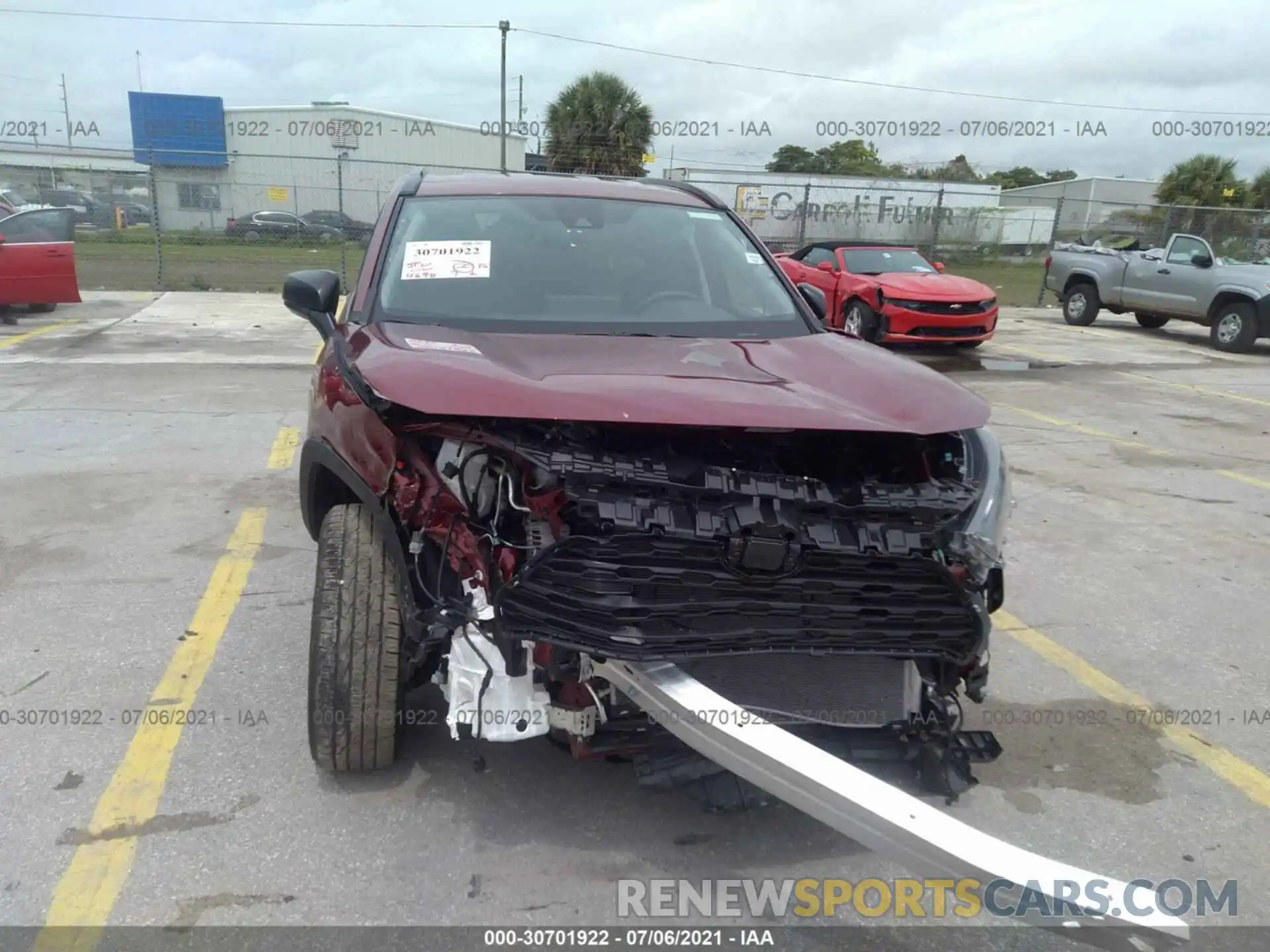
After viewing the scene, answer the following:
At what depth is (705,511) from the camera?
7.29 ft

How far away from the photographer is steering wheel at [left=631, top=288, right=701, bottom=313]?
340 centimetres

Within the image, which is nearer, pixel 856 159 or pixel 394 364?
pixel 394 364

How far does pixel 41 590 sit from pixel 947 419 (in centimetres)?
383

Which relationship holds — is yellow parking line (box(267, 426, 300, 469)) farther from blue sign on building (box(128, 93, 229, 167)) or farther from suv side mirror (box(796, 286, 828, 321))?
blue sign on building (box(128, 93, 229, 167))

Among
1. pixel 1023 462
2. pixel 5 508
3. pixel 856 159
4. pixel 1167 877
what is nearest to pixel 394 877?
pixel 1167 877

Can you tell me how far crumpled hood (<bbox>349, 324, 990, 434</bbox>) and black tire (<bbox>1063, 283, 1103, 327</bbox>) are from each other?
1472cm

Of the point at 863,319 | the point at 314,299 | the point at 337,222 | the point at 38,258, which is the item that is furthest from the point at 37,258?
the point at 337,222

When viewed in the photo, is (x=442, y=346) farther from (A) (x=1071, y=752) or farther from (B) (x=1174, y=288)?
(B) (x=1174, y=288)

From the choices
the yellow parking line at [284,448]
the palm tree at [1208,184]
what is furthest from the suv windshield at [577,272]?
the palm tree at [1208,184]

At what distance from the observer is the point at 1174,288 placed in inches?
550

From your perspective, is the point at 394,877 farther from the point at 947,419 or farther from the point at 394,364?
the point at 947,419

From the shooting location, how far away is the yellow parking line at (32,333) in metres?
10.3

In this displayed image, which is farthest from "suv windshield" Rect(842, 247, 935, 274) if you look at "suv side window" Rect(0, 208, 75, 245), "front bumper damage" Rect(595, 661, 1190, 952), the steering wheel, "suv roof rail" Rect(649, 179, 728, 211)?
"front bumper damage" Rect(595, 661, 1190, 952)

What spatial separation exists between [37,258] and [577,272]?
1113 cm
